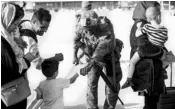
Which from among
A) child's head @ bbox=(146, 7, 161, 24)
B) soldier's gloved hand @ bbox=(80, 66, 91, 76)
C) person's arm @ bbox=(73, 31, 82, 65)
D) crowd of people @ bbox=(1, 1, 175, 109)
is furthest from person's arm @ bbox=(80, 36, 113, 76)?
child's head @ bbox=(146, 7, 161, 24)

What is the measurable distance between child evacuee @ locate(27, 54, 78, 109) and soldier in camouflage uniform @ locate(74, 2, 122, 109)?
0.47 metres

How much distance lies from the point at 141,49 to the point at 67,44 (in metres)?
7.92

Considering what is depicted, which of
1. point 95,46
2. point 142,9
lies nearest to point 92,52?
point 95,46

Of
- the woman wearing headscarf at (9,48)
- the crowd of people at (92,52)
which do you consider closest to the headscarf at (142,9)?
the crowd of people at (92,52)

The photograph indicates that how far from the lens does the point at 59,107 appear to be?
319cm

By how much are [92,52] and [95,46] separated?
91mm

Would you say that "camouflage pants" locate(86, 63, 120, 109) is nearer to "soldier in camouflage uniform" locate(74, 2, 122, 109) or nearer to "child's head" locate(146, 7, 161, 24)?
"soldier in camouflage uniform" locate(74, 2, 122, 109)

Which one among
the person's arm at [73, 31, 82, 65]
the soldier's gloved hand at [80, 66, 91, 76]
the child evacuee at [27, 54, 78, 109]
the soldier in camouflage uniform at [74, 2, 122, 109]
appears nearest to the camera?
the child evacuee at [27, 54, 78, 109]

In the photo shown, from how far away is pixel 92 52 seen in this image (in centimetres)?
395

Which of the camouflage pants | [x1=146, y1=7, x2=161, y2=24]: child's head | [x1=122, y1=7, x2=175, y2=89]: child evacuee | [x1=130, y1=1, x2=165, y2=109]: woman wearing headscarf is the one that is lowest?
the camouflage pants

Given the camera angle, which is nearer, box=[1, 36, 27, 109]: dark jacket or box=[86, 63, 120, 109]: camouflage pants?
box=[1, 36, 27, 109]: dark jacket

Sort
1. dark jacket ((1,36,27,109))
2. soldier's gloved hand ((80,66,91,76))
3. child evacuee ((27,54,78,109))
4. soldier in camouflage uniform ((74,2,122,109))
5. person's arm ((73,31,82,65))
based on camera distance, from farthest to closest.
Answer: person's arm ((73,31,82,65))
soldier in camouflage uniform ((74,2,122,109))
soldier's gloved hand ((80,66,91,76))
child evacuee ((27,54,78,109))
dark jacket ((1,36,27,109))

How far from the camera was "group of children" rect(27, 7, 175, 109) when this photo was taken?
3.14 meters

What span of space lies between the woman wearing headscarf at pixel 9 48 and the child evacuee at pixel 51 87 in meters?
0.58
